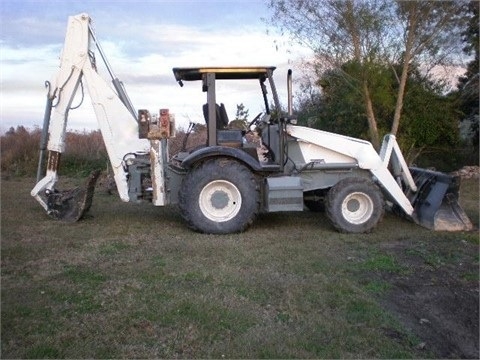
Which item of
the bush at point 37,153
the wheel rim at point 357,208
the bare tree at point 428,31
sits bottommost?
the wheel rim at point 357,208

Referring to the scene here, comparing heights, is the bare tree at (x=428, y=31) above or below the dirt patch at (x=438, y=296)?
above

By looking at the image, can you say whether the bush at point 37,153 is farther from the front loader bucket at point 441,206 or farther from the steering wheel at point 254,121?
the front loader bucket at point 441,206

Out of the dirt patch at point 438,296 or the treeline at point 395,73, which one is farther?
the treeline at point 395,73

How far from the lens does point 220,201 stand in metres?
8.86

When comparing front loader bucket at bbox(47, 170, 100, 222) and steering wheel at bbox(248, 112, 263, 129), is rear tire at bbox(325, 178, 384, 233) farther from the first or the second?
front loader bucket at bbox(47, 170, 100, 222)

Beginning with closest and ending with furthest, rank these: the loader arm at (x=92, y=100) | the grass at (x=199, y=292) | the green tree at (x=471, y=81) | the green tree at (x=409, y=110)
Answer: the grass at (x=199, y=292)
the loader arm at (x=92, y=100)
the green tree at (x=471, y=81)
the green tree at (x=409, y=110)

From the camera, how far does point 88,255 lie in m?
7.04

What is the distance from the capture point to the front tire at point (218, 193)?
344 inches

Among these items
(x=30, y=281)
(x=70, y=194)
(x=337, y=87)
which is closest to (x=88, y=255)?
(x=30, y=281)

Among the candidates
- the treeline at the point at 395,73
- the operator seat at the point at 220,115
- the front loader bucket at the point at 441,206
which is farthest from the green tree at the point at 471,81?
the operator seat at the point at 220,115

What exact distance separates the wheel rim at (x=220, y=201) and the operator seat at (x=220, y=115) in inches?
37.4

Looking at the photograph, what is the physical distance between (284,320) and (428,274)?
2191mm

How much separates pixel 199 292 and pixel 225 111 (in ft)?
14.2

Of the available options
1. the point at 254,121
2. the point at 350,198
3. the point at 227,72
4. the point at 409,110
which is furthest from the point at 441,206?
the point at 409,110
